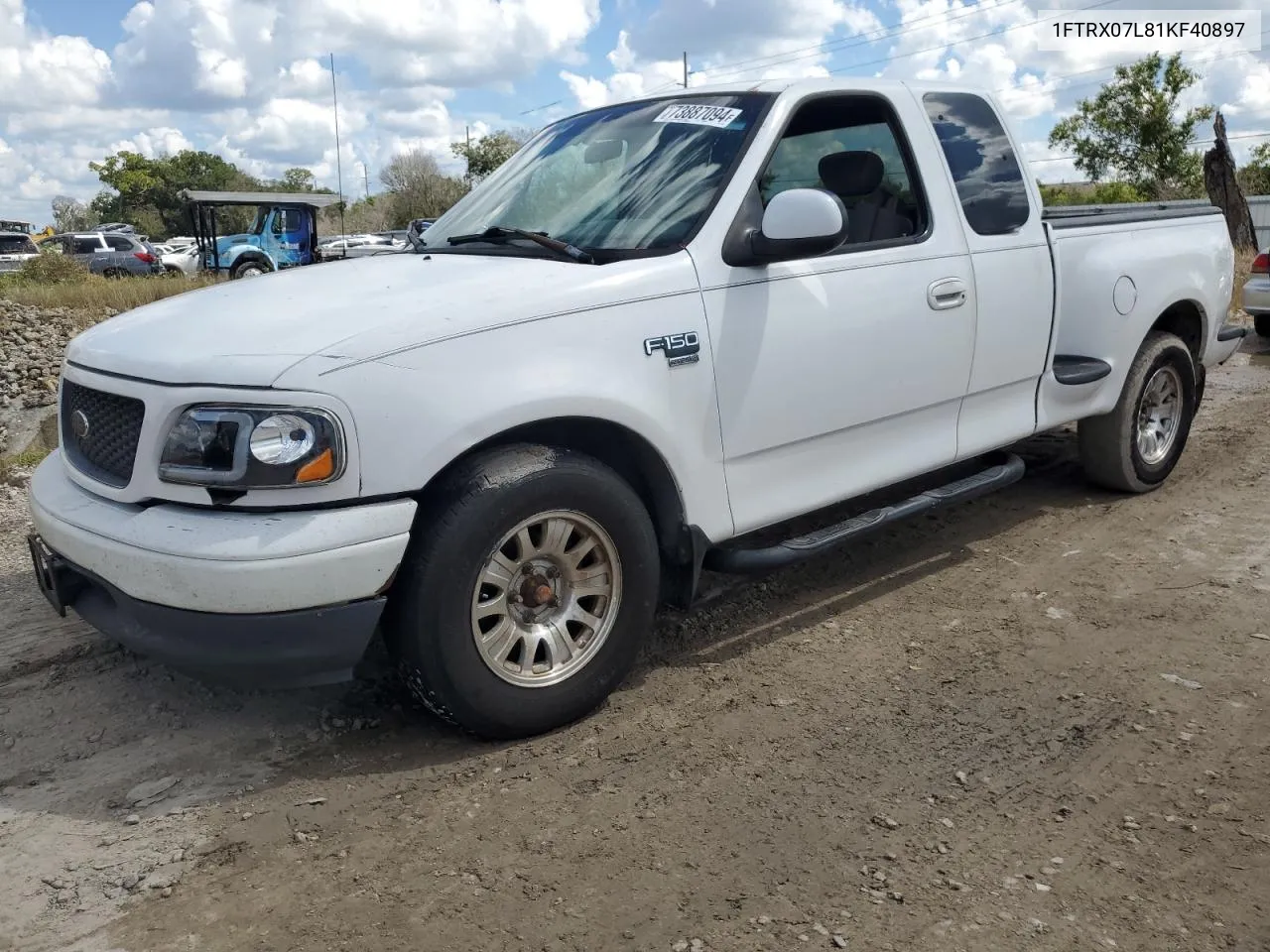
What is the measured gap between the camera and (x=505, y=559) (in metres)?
3.28

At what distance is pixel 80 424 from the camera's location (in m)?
3.46

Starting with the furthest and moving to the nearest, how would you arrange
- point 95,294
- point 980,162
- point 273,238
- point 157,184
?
point 157,184 → point 273,238 → point 95,294 → point 980,162

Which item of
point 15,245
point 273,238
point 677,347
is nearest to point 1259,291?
point 677,347

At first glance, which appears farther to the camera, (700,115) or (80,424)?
(700,115)

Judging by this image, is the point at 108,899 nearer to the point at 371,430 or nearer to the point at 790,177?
the point at 371,430

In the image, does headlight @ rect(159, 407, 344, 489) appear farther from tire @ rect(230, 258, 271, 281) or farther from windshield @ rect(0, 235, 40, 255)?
windshield @ rect(0, 235, 40, 255)

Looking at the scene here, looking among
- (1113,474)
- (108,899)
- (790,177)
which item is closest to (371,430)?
(108,899)

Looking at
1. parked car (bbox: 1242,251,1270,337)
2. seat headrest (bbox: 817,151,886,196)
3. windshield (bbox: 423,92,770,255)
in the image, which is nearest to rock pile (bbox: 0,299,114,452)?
windshield (bbox: 423,92,770,255)

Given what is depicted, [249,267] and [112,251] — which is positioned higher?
[112,251]

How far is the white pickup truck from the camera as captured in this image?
294 centimetres

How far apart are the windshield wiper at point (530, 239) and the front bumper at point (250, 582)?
43.9 inches

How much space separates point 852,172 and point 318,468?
256cm

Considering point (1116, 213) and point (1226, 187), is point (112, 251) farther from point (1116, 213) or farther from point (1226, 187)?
point (1116, 213)

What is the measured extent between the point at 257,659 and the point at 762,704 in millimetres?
1648
